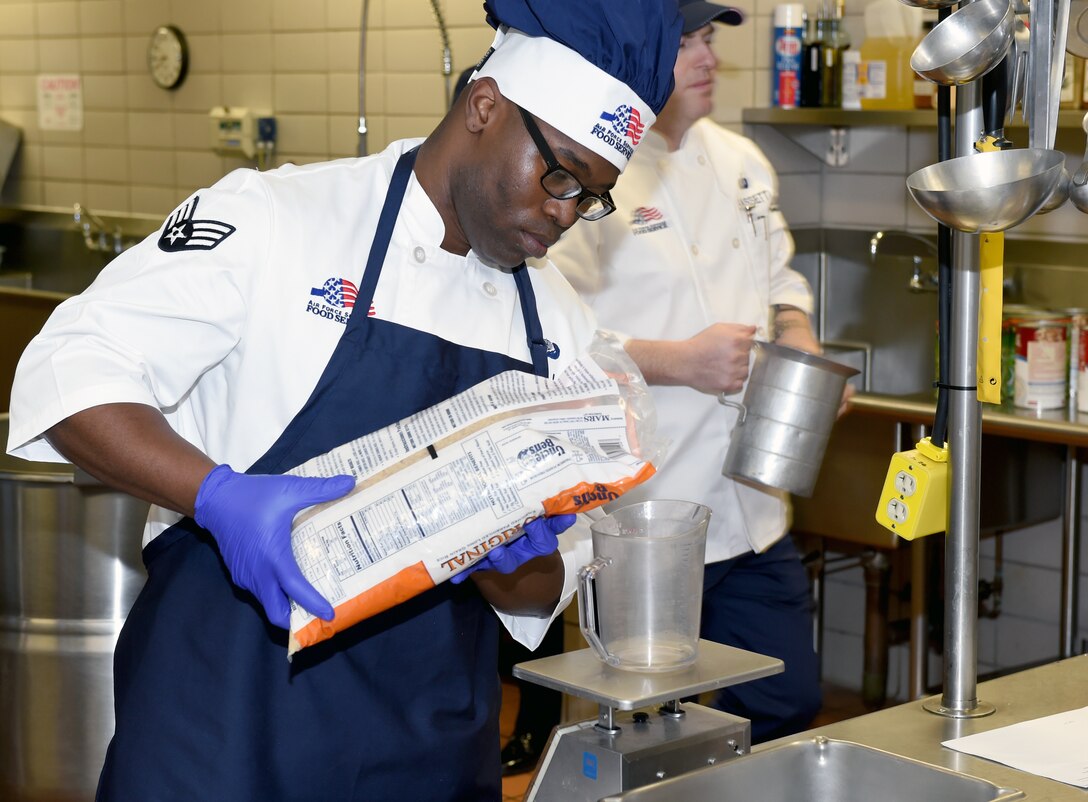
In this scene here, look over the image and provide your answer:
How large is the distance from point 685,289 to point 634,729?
145 cm

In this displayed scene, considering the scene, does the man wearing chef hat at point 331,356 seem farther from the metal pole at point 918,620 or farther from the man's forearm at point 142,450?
the metal pole at point 918,620

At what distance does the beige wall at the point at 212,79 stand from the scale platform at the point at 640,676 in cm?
265

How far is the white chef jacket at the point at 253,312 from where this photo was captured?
1.39 m

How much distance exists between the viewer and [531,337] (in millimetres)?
1686

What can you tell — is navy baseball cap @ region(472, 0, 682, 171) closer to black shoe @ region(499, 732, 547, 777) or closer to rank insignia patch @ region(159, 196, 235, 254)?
rank insignia patch @ region(159, 196, 235, 254)

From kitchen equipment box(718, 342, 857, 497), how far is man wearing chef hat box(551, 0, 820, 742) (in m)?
0.06

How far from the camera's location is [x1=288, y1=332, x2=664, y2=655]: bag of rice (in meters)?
1.29

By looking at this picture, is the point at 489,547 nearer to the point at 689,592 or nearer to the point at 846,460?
the point at 689,592

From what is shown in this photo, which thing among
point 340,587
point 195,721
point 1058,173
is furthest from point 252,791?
point 1058,173

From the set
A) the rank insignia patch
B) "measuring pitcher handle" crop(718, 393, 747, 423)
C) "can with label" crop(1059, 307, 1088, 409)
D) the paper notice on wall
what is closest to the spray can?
"can with label" crop(1059, 307, 1088, 409)

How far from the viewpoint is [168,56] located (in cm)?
527

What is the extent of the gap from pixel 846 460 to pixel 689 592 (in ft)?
7.45

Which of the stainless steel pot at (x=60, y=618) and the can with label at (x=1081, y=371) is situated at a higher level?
the can with label at (x=1081, y=371)

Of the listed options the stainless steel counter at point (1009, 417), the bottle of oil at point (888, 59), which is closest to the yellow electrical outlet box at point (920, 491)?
the stainless steel counter at point (1009, 417)
